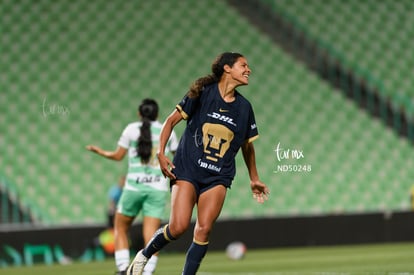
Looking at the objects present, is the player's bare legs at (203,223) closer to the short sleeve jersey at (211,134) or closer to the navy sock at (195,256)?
the navy sock at (195,256)

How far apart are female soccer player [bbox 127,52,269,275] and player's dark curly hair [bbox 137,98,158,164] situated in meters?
2.21

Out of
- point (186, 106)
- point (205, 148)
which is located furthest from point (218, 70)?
point (205, 148)

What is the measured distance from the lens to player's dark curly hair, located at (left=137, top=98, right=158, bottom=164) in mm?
9672

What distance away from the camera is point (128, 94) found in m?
19.0

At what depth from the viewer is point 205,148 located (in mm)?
7352

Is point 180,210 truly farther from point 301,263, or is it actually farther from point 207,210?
point 301,263

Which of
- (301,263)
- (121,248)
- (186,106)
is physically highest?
(186,106)

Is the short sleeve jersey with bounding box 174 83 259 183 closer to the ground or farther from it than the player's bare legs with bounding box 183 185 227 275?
farther from it

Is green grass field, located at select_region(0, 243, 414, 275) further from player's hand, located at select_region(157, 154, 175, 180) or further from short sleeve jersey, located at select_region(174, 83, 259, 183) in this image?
player's hand, located at select_region(157, 154, 175, 180)

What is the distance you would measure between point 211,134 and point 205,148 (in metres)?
0.13

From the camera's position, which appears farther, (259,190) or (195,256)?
(259,190)

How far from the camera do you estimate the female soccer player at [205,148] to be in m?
7.25

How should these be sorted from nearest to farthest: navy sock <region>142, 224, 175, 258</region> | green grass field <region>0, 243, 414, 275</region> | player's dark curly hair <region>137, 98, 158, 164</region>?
1. navy sock <region>142, 224, 175, 258</region>
2. player's dark curly hair <region>137, 98, 158, 164</region>
3. green grass field <region>0, 243, 414, 275</region>

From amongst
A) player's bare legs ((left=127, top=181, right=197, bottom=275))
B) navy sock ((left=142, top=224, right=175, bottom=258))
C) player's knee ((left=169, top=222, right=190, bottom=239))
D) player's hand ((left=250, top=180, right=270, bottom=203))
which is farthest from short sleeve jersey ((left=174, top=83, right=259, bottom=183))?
navy sock ((left=142, top=224, right=175, bottom=258))
